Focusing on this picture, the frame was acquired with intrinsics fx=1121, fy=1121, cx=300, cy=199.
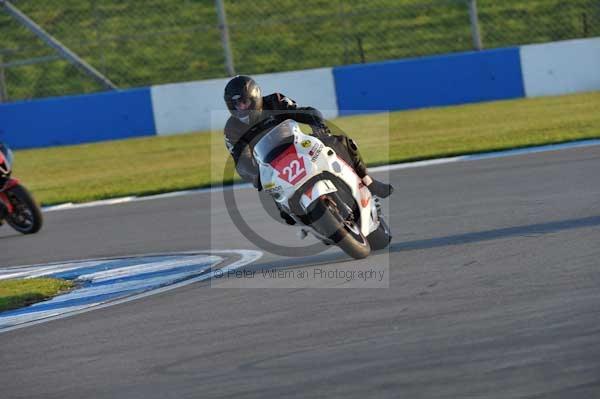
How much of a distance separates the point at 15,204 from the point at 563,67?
1247 cm

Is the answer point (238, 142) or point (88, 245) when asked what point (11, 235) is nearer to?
point (88, 245)

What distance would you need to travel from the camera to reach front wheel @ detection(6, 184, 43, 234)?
1190 centimetres

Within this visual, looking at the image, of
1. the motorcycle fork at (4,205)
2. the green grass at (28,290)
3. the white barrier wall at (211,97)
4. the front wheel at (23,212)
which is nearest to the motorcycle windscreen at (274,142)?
the green grass at (28,290)

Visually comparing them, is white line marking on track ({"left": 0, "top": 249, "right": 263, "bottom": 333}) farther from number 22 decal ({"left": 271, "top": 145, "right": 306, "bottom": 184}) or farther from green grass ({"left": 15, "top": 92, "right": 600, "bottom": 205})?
green grass ({"left": 15, "top": 92, "right": 600, "bottom": 205})

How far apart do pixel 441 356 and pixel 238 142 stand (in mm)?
3479

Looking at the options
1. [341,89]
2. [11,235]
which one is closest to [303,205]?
[11,235]

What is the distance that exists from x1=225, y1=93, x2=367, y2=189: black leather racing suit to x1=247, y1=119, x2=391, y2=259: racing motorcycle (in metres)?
0.10

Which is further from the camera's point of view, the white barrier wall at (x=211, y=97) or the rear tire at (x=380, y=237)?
the white barrier wall at (x=211, y=97)

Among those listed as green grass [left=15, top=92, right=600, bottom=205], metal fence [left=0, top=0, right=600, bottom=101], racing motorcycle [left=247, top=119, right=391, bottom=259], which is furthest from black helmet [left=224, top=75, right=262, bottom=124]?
metal fence [left=0, top=0, right=600, bottom=101]

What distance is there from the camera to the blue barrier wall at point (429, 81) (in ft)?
70.2

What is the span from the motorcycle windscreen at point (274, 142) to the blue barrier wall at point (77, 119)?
46.2 ft

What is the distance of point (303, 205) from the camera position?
7.65 meters

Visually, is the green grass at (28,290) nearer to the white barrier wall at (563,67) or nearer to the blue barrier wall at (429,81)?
the blue barrier wall at (429,81)

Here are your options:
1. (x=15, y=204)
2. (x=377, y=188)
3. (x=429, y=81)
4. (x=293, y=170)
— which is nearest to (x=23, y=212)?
(x=15, y=204)
